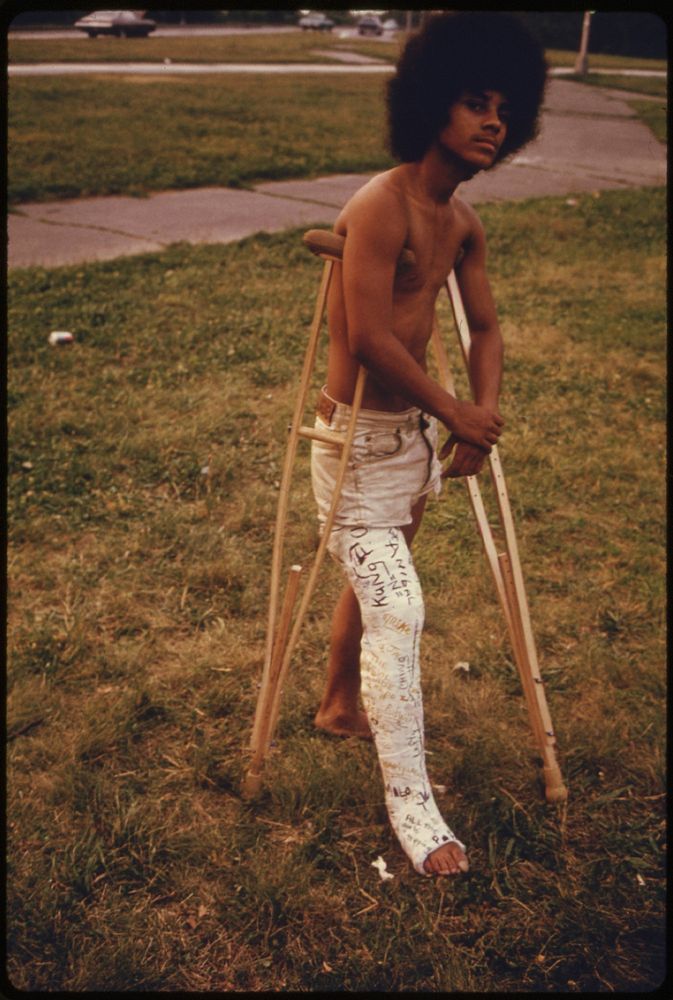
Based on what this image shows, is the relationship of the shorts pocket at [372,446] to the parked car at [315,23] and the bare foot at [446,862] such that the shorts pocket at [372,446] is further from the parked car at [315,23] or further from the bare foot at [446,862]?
the parked car at [315,23]

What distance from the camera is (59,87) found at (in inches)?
682

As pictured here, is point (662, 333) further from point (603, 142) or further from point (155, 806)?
point (603, 142)

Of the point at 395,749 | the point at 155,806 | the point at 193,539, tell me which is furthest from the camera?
the point at 193,539

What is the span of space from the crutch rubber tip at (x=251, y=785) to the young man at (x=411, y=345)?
417mm

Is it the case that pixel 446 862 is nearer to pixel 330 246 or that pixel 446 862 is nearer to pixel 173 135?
pixel 330 246

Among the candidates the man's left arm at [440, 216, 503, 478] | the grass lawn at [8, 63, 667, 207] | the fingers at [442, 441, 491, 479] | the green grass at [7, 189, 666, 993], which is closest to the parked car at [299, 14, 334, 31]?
the grass lawn at [8, 63, 667, 207]

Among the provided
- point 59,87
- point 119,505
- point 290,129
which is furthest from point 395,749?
point 59,87

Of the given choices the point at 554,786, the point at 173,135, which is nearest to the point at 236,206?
the point at 173,135

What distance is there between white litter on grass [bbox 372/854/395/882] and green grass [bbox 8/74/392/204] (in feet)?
21.9

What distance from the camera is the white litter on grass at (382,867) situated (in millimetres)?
2605

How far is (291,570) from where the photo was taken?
2.52 metres

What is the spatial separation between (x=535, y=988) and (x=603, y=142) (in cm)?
1620

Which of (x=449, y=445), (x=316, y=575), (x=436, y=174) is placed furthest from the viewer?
(x=449, y=445)

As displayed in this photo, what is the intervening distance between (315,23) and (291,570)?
52842 millimetres
